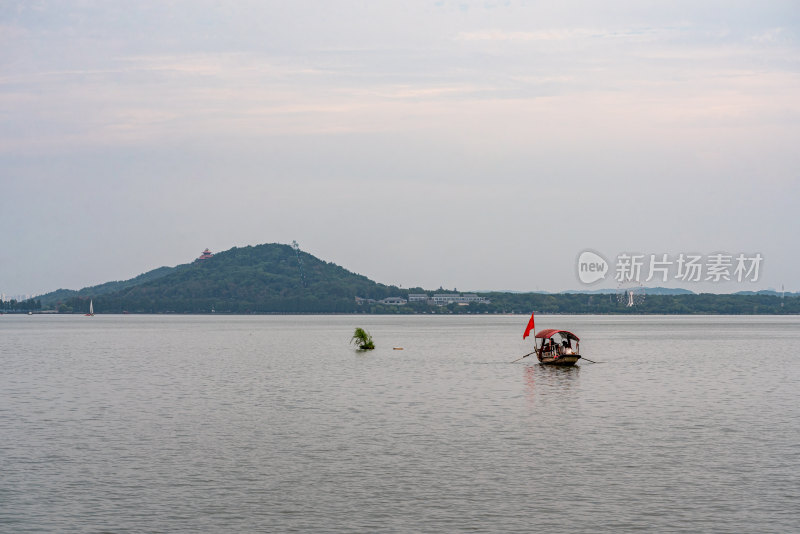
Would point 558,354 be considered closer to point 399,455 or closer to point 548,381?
point 548,381

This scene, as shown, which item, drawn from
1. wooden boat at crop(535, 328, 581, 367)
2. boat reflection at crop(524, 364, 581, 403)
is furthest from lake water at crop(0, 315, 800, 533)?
wooden boat at crop(535, 328, 581, 367)

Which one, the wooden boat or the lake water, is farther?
the wooden boat

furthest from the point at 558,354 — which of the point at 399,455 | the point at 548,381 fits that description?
the point at 399,455

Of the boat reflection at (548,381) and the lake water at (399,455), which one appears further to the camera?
the boat reflection at (548,381)

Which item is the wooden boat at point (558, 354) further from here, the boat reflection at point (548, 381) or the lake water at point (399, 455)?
the lake water at point (399, 455)

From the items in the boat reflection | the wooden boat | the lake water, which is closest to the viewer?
the lake water

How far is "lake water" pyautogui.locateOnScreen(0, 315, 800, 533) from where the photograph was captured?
96.1 ft

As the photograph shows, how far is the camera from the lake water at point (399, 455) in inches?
1153

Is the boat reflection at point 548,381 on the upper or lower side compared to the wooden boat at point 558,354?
lower

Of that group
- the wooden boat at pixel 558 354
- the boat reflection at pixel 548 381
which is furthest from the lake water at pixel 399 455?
the wooden boat at pixel 558 354

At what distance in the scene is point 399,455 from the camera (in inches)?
1581

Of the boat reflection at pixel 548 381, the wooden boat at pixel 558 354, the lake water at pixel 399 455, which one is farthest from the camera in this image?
the wooden boat at pixel 558 354

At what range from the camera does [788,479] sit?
34.6 m

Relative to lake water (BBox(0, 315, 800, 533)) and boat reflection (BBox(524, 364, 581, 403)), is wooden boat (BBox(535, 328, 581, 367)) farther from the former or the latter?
lake water (BBox(0, 315, 800, 533))
